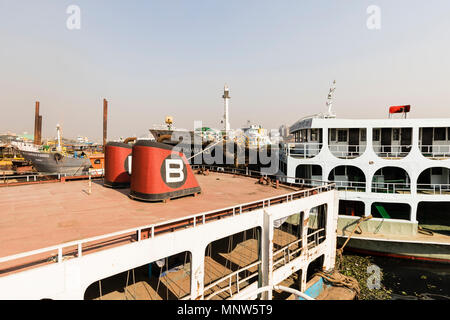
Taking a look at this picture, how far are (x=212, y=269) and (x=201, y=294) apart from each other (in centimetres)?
353

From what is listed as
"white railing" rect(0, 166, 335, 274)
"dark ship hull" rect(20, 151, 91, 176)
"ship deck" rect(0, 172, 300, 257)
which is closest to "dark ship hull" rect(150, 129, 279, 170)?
"dark ship hull" rect(20, 151, 91, 176)

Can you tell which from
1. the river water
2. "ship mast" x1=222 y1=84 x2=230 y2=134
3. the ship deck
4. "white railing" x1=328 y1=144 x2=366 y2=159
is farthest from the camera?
"ship mast" x1=222 y1=84 x2=230 y2=134

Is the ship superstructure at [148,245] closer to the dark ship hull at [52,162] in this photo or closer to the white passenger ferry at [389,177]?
the white passenger ferry at [389,177]

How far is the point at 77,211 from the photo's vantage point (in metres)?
9.29

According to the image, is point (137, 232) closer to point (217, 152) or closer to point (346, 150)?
point (346, 150)

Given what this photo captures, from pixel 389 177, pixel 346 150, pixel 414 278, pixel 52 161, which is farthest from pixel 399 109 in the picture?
pixel 52 161

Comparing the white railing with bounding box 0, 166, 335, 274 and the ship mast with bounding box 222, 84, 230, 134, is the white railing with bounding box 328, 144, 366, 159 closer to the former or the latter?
the white railing with bounding box 0, 166, 335, 274

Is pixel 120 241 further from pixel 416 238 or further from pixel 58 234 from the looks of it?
pixel 416 238

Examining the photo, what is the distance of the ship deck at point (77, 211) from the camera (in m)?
6.75

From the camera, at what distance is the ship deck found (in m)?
6.75

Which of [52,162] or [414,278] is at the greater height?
[52,162]
